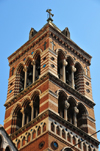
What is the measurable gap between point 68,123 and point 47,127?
232cm

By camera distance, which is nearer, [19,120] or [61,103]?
[61,103]

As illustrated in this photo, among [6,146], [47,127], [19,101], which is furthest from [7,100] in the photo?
[6,146]

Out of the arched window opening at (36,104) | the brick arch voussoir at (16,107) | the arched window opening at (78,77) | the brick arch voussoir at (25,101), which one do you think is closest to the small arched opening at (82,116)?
the arched window opening at (78,77)

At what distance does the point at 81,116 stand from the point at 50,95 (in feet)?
12.3

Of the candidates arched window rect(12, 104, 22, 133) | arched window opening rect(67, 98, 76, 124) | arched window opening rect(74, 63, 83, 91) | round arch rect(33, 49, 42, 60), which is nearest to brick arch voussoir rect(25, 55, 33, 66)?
round arch rect(33, 49, 42, 60)

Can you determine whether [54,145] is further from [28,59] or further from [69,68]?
[28,59]

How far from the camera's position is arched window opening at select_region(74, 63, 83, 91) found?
35.6 meters

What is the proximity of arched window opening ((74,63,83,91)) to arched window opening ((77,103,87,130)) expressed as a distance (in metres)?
2.21

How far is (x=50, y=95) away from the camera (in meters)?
30.9

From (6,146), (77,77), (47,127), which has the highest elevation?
(77,77)

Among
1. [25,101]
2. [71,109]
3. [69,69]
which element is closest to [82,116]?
[71,109]

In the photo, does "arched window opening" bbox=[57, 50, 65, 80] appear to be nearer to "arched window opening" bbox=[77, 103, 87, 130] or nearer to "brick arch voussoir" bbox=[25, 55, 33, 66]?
"brick arch voussoir" bbox=[25, 55, 33, 66]

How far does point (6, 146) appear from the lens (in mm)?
23031

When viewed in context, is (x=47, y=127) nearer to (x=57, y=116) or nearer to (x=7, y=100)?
(x=57, y=116)
